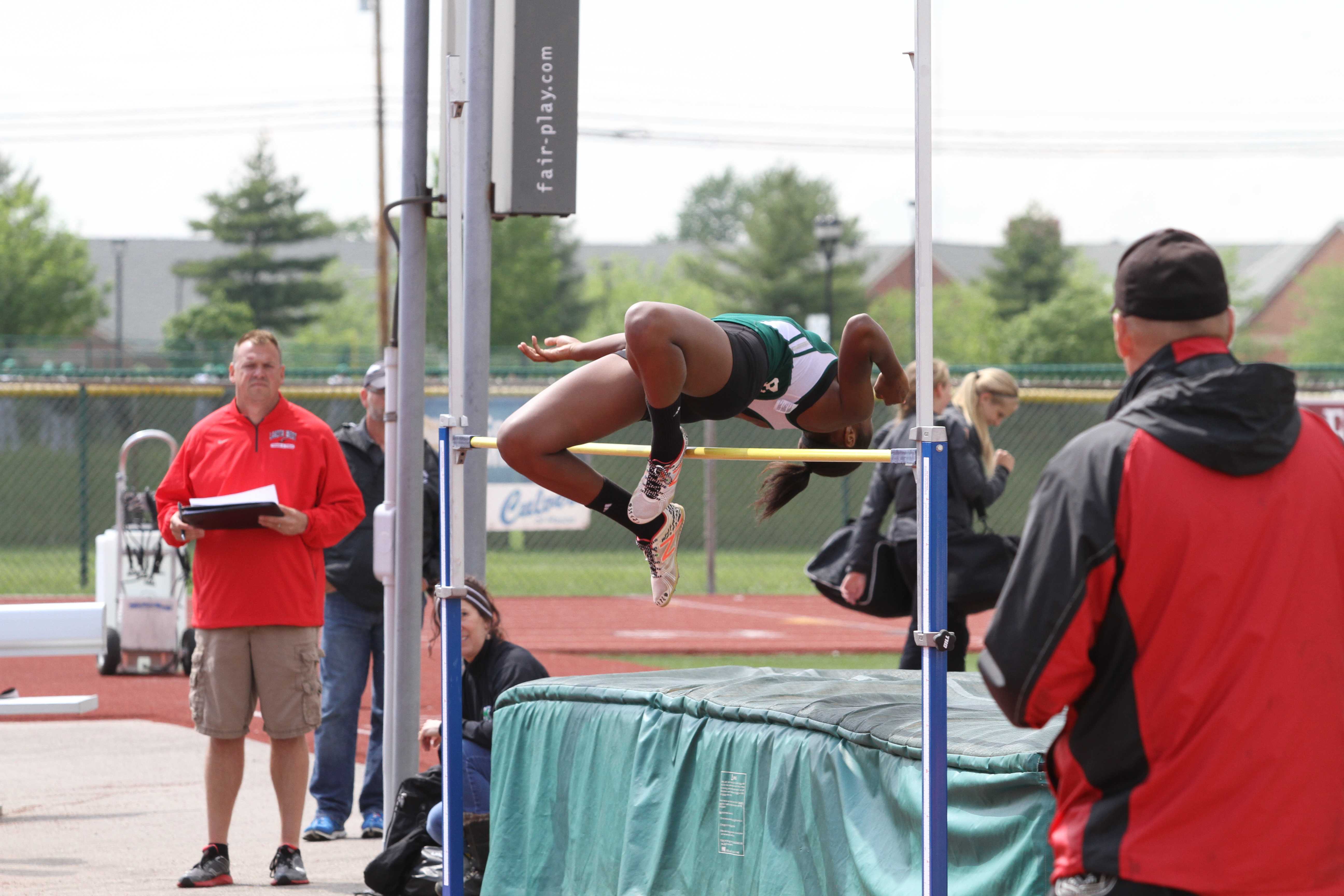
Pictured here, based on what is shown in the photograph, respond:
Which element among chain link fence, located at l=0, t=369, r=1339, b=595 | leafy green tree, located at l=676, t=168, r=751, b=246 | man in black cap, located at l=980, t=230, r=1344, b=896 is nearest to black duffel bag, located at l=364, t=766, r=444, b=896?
man in black cap, located at l=980, t=230, r=1344, b=896

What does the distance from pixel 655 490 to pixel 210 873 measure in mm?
2598

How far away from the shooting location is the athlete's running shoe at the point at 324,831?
657 centimetres

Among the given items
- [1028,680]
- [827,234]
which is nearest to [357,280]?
[827,234]

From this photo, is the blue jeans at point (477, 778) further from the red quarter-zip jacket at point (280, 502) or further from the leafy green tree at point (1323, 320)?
the leafy green tree at point (1323, 320)

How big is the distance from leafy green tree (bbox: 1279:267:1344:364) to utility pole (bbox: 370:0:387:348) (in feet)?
134

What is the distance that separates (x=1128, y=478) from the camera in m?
2.36

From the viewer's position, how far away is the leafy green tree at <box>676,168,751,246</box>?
12650 centimetres

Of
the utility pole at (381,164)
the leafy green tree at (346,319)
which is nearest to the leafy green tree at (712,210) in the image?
the leafy green tree at (346,319)

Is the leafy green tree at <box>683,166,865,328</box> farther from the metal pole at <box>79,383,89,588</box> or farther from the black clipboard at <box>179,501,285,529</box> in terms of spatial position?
the black clipboard at <box>179,501,285,529</box>

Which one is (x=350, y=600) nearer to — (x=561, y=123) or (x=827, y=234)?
(x=561, y=123)

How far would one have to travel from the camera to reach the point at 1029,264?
60062 mm

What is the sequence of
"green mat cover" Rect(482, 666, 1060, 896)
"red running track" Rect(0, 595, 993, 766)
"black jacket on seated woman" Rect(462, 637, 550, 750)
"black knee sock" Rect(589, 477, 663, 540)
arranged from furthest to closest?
"red running track" Rect(0, 595, 993, 766) < "black jacket on seated woman" Rect(462, 637, 550, 750) < "black knee sock" Rect(589, 477, 663, 540) < "green mat cover" Rect(482, 666, 1060, 896)

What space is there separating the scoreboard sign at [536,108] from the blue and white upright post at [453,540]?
2.33 feet

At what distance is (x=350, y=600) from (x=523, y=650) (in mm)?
1525
